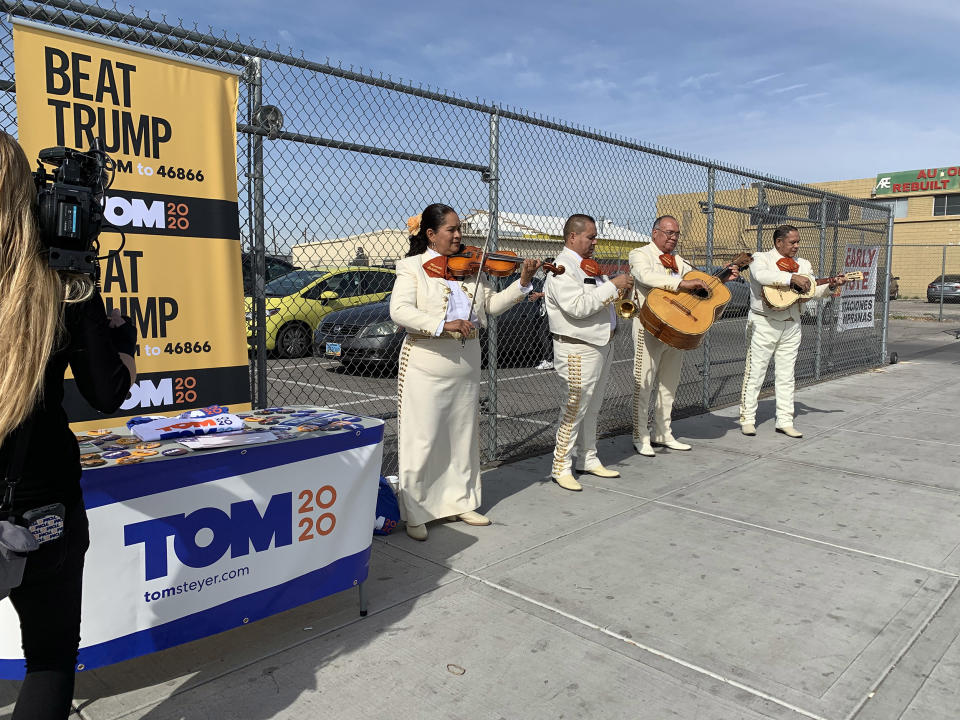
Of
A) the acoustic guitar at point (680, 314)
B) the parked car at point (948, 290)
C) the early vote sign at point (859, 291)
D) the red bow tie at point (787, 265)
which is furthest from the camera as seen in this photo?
the parked car at point (948, 290)

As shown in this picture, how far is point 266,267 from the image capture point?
4.11m

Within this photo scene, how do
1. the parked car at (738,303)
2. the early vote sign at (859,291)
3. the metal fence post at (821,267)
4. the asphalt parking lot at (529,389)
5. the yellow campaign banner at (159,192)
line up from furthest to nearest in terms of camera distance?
the parked car at (738,303), the early vote sign at (859,291), the metal fence post at (821,267), the asphalt parking lot at (529,389), the yellow campaign banner at (159,192)

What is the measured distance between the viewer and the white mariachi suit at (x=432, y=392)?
13.4 ft

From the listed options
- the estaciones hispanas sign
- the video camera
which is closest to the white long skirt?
the video camera

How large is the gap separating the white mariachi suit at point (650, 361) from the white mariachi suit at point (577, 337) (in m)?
0.83

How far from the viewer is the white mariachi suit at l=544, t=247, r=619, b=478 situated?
4.86 meters

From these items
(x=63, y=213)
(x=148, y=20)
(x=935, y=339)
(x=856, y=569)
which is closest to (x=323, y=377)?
(x=148, y=20)

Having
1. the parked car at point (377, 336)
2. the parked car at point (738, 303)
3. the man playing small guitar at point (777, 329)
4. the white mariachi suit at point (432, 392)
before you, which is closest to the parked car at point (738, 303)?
the parked car at point (738, 303)

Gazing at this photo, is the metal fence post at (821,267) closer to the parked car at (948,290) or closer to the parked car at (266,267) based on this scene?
the parked car at (266,267)

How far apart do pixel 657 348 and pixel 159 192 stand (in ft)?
13.4

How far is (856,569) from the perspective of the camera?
3803 millimetres

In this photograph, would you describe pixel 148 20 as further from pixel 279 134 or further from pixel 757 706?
pixel 757 706

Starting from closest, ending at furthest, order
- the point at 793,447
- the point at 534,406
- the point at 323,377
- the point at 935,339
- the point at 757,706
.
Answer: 1. the point at 757,706
2. the point at 793,447
3. the point at 534,406
4. the point at 323,377
5. the point at 935,339

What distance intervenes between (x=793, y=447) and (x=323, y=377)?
639cm
